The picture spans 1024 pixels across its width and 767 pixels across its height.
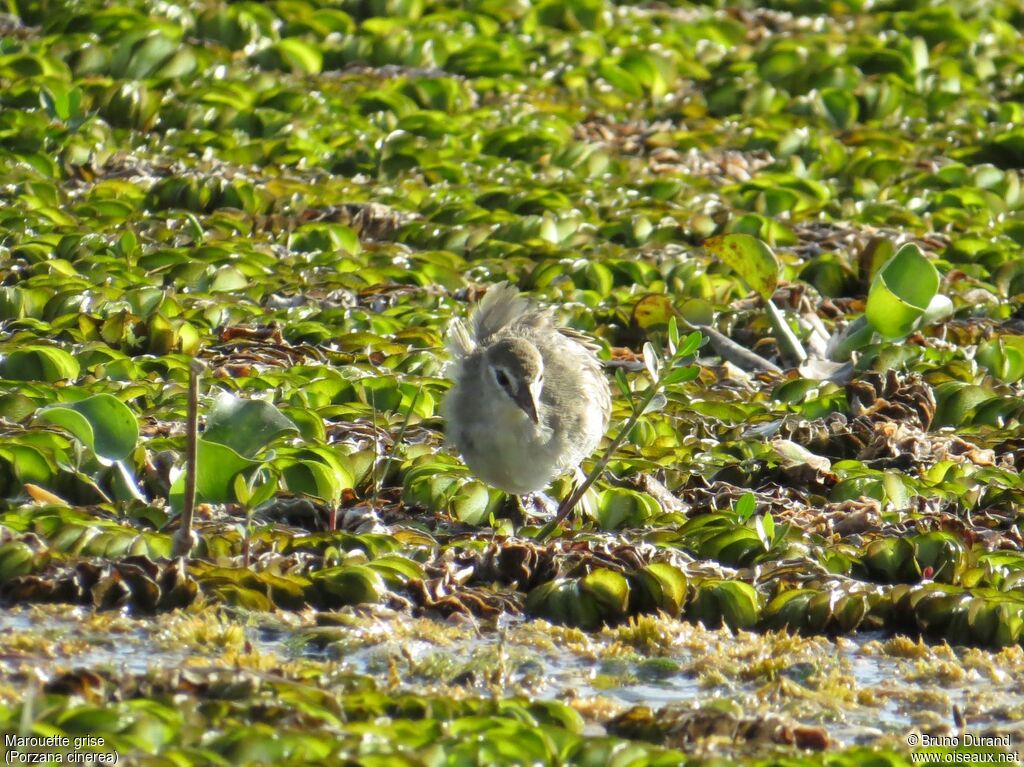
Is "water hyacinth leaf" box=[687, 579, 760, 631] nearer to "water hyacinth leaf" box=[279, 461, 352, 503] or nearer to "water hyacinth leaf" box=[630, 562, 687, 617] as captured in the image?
"water hyacinth leaf" box=[630, 562, 687, 617]

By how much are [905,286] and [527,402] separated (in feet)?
7.24

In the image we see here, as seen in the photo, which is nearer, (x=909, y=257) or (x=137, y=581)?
(x=137, y=581)

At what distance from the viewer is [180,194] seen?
9102 millimetres

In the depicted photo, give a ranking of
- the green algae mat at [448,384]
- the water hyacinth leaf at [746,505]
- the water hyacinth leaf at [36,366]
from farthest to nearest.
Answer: the water hyacinth leaf at [36,366], the water hyacinth leaf at [746,505], the green algae mat at [448,384]

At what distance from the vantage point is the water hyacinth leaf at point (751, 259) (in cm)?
767

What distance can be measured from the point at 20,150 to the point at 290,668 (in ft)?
19.2

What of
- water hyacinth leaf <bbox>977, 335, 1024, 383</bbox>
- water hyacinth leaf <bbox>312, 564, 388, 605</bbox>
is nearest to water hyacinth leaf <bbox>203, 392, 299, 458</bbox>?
water hyacinth leaf <bbox>312, 564, 388, 605</bbox>

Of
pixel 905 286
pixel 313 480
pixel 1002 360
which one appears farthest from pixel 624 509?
pixel 1002 360

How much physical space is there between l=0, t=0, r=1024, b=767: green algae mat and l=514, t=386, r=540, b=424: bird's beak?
0.39 metres

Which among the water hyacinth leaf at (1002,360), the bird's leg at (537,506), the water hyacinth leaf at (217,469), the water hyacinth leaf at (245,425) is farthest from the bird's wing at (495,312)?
the water hyacinth leaf at (1002,360)

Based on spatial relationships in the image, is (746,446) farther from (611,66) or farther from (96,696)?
(611,66)

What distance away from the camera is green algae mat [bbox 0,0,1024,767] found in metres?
4.47

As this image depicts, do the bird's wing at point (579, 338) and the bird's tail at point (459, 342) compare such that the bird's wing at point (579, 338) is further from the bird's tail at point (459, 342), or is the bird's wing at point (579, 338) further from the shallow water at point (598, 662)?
the shallow water at point (598, 662)

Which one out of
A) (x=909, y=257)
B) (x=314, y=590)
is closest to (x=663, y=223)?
(x=909, y=257)
